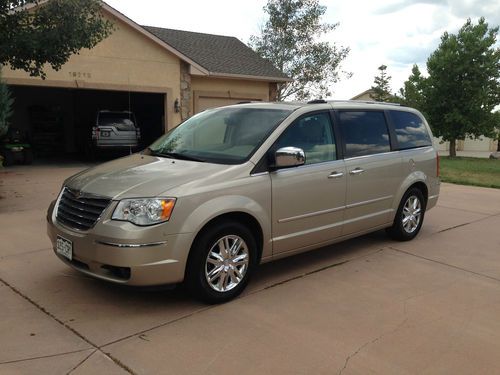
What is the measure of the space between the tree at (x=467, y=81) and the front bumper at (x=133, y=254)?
25411 mm

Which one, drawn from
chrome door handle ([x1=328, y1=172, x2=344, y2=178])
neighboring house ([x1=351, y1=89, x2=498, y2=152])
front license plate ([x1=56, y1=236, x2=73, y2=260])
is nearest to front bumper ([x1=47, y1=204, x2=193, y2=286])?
front license plate ([x1=56, y1=236, x2=73, y2=260])

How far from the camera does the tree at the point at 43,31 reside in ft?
27.2

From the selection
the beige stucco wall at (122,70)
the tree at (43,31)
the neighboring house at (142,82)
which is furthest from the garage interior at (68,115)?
the tree at (43,31)

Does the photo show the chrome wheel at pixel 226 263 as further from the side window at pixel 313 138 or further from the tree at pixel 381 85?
the tree at pixel 381 85

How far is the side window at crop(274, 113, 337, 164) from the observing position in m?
4.78

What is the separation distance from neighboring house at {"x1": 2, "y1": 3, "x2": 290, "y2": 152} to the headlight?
1114 centimetres

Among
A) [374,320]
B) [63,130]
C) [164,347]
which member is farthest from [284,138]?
[63,130]

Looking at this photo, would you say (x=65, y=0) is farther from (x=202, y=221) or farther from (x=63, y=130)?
(x=63, y=130)

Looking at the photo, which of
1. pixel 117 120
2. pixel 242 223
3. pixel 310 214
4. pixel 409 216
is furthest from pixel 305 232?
pixel 117 120

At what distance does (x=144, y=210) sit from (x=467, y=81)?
85.9 ft

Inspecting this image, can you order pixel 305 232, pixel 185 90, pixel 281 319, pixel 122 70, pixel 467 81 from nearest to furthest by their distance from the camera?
pixel 281 319 < pixel 305 232 < pixel 122 70 < pixel 185 90 < pixel 467 81

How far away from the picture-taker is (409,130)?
6430 mm

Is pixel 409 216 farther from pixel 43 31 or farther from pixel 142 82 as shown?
pixel 142 82

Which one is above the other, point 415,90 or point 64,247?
point 415,90
